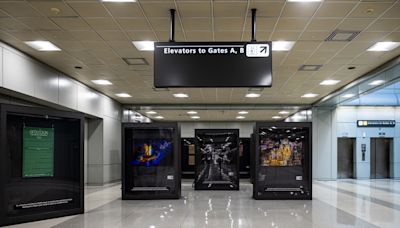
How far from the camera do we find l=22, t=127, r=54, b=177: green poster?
8867 millimetres

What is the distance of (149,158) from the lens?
13.2 m

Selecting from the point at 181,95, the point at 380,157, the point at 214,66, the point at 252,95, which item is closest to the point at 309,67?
the point at 252,95

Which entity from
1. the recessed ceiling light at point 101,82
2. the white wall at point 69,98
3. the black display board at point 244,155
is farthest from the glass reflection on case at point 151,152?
the black display board at point 244,155

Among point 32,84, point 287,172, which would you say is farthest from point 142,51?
point 287,172

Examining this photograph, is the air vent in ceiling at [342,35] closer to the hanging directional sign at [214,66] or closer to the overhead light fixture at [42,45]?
the hanging directional sign at [214,66]

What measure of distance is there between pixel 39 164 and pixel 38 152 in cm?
26

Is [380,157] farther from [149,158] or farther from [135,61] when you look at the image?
[135,61]

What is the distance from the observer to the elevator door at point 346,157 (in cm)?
2459

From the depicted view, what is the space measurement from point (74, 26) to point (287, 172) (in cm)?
795

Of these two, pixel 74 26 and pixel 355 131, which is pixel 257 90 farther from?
pixel 74 26

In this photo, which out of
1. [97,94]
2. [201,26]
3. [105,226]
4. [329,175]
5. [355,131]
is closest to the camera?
[105,226]

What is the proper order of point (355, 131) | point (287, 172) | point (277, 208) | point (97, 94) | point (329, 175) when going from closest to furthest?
1. point (277, 208)
2. point (287, 172)
3. point (97, 94)
4. point (329, 175)
5. point (355, 131)

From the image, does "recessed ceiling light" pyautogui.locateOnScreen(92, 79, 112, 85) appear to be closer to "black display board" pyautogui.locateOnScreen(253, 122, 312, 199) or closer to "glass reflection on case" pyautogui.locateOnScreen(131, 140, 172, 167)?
"glass reflection on case" pyautogui.locateOnScreen(131, 140, 172, 167)

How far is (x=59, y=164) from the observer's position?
375 inches
